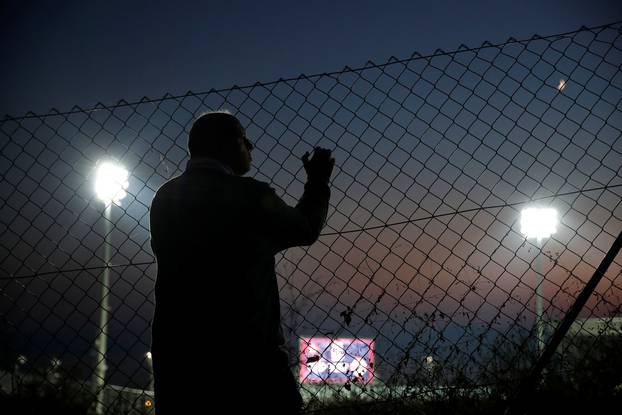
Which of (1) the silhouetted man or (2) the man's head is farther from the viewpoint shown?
(2) the man's head

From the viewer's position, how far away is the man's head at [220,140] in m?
2.04

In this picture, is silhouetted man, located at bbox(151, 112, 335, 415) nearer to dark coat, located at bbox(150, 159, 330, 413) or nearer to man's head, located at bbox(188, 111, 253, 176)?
dark coat, located at bbox(150, 159, 330, 413)

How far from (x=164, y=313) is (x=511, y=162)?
2.57 m

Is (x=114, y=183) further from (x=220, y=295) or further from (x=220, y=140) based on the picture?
(x=220, y=295)

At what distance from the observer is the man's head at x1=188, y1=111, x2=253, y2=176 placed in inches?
80.1

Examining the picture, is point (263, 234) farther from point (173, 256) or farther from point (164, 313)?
point (164, 313)

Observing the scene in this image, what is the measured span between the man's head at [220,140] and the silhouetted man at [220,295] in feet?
0.48

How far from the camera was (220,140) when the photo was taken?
2.05 m

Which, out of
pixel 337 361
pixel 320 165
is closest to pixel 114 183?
pixel 337 361

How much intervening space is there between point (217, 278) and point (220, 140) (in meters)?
0.69

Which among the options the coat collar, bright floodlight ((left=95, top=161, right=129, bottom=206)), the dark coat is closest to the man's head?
the coat collar

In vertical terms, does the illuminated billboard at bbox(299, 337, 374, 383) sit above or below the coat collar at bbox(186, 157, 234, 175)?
below

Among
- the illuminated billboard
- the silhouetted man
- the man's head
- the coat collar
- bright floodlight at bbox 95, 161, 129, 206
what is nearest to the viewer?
the silhouetted man

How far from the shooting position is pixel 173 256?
180 centimetres
